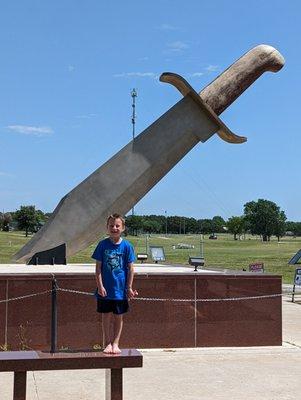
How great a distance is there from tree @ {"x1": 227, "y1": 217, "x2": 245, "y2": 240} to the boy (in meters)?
124

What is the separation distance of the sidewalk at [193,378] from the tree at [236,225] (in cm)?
12009

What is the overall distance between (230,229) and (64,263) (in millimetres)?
122564

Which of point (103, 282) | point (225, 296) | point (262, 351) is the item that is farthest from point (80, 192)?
point (103, 282)

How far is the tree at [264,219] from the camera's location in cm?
13412

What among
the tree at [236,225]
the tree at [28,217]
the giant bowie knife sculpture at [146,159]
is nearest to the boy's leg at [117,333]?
the giant bowie knife sculpture at [146,159]

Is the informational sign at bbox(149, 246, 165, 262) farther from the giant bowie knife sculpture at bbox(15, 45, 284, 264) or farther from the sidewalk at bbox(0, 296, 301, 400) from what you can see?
the sidewalk at bbox(0, 296, 301, 400)

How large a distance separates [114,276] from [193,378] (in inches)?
99.1

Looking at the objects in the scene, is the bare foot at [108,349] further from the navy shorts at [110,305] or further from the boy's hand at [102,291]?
the boy's hand at [102,291]

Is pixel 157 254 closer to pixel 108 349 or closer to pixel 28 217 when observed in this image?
pixel 108 349

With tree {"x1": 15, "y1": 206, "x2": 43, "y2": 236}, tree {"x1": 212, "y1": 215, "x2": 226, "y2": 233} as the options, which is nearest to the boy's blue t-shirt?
tree {"x1": 15, "y1": 206, "x2": 43, "y2": 236}

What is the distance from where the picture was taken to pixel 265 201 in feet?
457

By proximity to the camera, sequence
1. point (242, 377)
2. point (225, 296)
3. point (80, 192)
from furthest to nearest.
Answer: point (80, 192)
point (225, 296)
point (242, 377)

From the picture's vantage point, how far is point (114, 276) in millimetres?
6066

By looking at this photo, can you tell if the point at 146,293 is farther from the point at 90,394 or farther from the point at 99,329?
the point at 90,394
